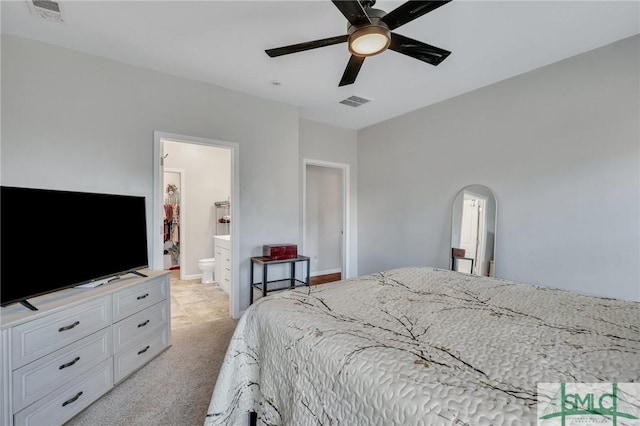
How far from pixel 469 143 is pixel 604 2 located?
5.25ft

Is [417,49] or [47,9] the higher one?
[47,9]

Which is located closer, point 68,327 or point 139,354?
point 68,327

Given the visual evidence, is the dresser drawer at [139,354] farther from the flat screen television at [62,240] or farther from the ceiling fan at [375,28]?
the ceiling fan at [375,28]

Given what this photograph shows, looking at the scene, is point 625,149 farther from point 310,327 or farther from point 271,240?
point 271,240

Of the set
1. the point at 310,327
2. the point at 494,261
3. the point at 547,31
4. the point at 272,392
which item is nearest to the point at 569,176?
the point at 494,261

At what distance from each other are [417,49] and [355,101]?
1808 millimetres

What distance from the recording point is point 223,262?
4312mm

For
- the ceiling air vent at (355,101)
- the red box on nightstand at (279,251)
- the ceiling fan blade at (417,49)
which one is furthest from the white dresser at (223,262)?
the ceiling fan blade at (417,49)

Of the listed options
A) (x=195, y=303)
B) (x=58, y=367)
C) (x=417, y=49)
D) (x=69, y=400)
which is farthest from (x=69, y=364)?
(x=417, y=49)

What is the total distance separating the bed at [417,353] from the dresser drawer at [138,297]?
1230 mm

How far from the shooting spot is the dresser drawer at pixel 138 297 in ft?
6.69

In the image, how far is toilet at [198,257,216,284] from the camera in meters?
4.71

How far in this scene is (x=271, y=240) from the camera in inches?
143

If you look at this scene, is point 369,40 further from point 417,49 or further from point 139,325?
point 139,325
